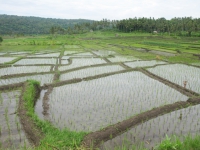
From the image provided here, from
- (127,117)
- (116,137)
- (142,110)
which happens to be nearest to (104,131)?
(116,137)

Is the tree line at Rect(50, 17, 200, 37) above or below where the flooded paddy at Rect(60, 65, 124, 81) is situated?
above

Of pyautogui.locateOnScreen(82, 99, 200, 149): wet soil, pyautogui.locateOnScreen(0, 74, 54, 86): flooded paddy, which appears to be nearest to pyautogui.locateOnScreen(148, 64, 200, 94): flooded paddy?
pyautogui.locateOnScreen(82, 99, 200, 149): wet soil

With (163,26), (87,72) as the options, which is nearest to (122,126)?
(87,72)

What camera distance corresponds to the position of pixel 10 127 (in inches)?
231

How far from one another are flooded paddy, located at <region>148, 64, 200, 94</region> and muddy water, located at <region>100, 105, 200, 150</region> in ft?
11.9

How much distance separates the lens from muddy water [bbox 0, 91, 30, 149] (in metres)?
5.02

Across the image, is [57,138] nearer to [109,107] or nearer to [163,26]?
[109,107]

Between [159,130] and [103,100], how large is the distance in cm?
330

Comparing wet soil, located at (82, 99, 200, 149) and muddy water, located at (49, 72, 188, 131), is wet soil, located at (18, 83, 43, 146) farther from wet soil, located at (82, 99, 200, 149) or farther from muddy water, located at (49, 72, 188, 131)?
wet soil, located at (82, 99, 200, 149)

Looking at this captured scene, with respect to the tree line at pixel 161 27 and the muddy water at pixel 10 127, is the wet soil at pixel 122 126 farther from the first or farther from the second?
the tree line at pixel 161 27

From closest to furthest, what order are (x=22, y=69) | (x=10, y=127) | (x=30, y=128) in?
1. (x=30, y=128)
2. (x=10, y=127)
3. (x=22, y=69)

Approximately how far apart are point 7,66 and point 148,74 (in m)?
13.0

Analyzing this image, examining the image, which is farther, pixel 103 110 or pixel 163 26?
pixel 163 26

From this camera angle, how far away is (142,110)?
761cm
